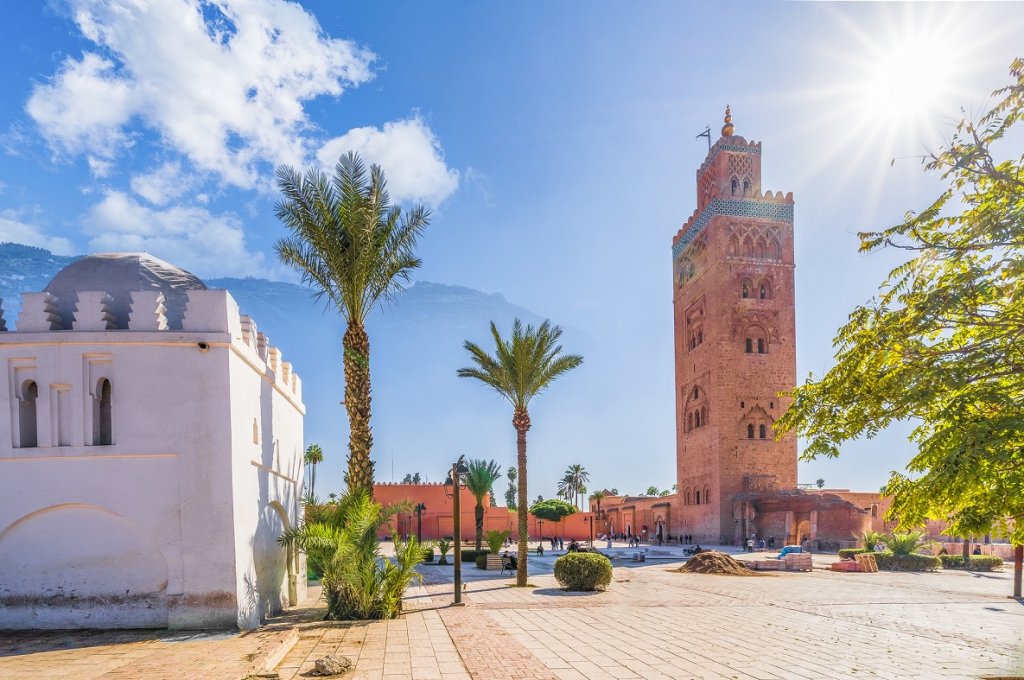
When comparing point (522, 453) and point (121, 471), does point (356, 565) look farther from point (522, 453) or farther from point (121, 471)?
point (522, 453)

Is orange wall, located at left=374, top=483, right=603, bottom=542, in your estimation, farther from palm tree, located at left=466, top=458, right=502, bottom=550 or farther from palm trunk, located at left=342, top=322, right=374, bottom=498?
palm trunk, located at left=342, top=322, right=374, bottom=498

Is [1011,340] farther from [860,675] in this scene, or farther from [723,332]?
[723,332]

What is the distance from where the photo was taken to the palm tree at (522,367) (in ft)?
66.4

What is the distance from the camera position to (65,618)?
10.1 meters

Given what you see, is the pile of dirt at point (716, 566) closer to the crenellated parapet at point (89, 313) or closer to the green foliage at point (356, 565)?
the green foliage at point (356, 565)

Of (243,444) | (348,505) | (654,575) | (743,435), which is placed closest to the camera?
(243,444)

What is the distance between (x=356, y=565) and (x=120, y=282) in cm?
624

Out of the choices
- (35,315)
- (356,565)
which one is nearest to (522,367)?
(356,565)

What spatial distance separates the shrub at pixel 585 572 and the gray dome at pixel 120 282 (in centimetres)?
1071

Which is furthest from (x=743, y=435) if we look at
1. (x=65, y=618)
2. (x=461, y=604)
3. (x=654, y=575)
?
(x=65, y=618)

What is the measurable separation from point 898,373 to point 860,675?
13.6 feet

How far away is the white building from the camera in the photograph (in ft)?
33.2

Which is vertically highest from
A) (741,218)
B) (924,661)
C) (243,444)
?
(741,218)

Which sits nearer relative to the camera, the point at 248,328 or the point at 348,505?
the point at 248,328
